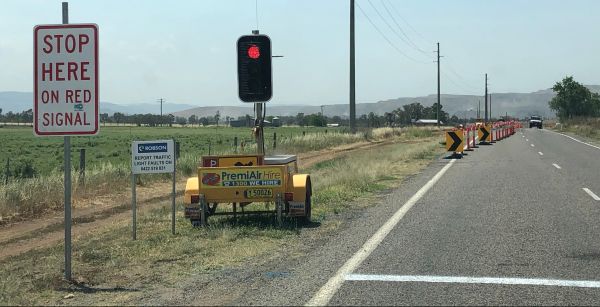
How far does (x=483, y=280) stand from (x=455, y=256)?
1169 mm

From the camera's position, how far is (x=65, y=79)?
6453mm

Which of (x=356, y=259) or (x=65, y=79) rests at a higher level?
(x=65, y=79)

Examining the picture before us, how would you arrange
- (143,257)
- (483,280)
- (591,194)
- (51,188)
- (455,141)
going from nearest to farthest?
Result: (483,280) < (143,257) < (591,194) < (51,188) < (455,141)

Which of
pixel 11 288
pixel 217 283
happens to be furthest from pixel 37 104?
pixel 217 283

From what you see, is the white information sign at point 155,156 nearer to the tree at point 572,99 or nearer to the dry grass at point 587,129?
the dry grass at point 587,129

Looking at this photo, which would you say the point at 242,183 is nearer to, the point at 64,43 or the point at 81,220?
the point at 64,43

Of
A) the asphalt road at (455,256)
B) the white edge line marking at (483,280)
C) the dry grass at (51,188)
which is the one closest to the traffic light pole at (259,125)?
the asphalt road at (455,256)

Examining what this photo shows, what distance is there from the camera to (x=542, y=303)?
5754 millimetres

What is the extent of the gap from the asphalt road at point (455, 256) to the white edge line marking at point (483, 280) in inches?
0.4

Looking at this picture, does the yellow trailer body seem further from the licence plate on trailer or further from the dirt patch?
the dirt patch

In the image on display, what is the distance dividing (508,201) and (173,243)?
7.17m

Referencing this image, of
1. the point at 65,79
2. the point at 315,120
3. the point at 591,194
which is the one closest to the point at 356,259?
the point at 65,79

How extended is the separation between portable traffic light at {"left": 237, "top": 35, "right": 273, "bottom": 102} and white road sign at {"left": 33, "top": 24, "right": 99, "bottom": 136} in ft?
13.6

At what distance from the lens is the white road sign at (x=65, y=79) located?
642cm
